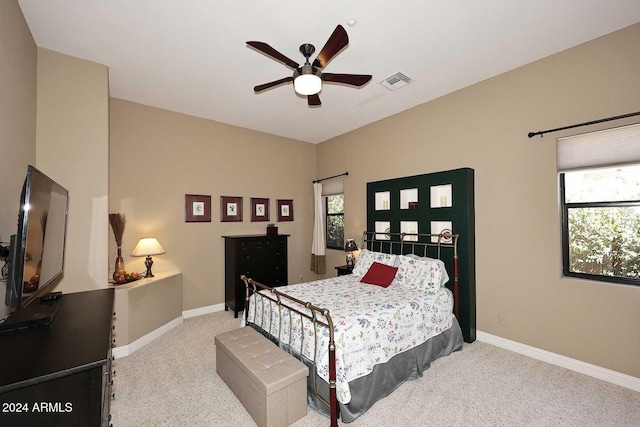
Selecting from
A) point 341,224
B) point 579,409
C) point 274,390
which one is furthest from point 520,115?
point 274,390

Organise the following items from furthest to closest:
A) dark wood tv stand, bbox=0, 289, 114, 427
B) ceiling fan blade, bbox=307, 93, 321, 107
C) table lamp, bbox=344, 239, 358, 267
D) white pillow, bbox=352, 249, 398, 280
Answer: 1. table lamp, bbox=344, 239, 358, 267
2. white pillow, bbox=352, 249, 398, 280
3. ceiling fan blade, bbox=307, 93, 321, 107
4. dark wood tv stand, bbox=0, 289, 114, 427

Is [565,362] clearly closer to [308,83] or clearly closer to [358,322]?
[358,322]

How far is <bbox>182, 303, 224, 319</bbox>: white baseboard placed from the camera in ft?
15.0

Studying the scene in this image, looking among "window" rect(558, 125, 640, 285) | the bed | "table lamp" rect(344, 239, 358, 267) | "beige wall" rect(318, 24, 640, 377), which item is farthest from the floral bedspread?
"window" rect(558, 125, 640, 285)

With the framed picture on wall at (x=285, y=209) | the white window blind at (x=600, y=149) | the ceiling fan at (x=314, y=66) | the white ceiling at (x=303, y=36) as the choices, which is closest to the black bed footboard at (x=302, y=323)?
the ceiling fan at (x=314, y=66)

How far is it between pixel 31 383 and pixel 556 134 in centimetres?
439

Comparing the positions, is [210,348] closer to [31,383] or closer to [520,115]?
[31,383]

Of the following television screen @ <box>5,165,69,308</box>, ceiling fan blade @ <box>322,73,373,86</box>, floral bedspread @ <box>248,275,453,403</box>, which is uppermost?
ceiling fan blade @ <box>322,73,373,86</box>

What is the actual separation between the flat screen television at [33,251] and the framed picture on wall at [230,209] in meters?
2.83

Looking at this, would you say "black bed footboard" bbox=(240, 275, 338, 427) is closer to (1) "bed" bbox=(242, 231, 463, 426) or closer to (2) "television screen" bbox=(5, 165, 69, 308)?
(1) "bed" bbox=(242, 231, 463, 426)

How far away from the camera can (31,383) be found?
41.3 inches

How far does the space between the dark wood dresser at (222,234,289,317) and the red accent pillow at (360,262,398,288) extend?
6.15 feet

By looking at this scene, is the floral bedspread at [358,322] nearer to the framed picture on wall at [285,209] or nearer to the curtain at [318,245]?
the curtain at [318,245]

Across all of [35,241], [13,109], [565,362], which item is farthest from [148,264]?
[565,362]
